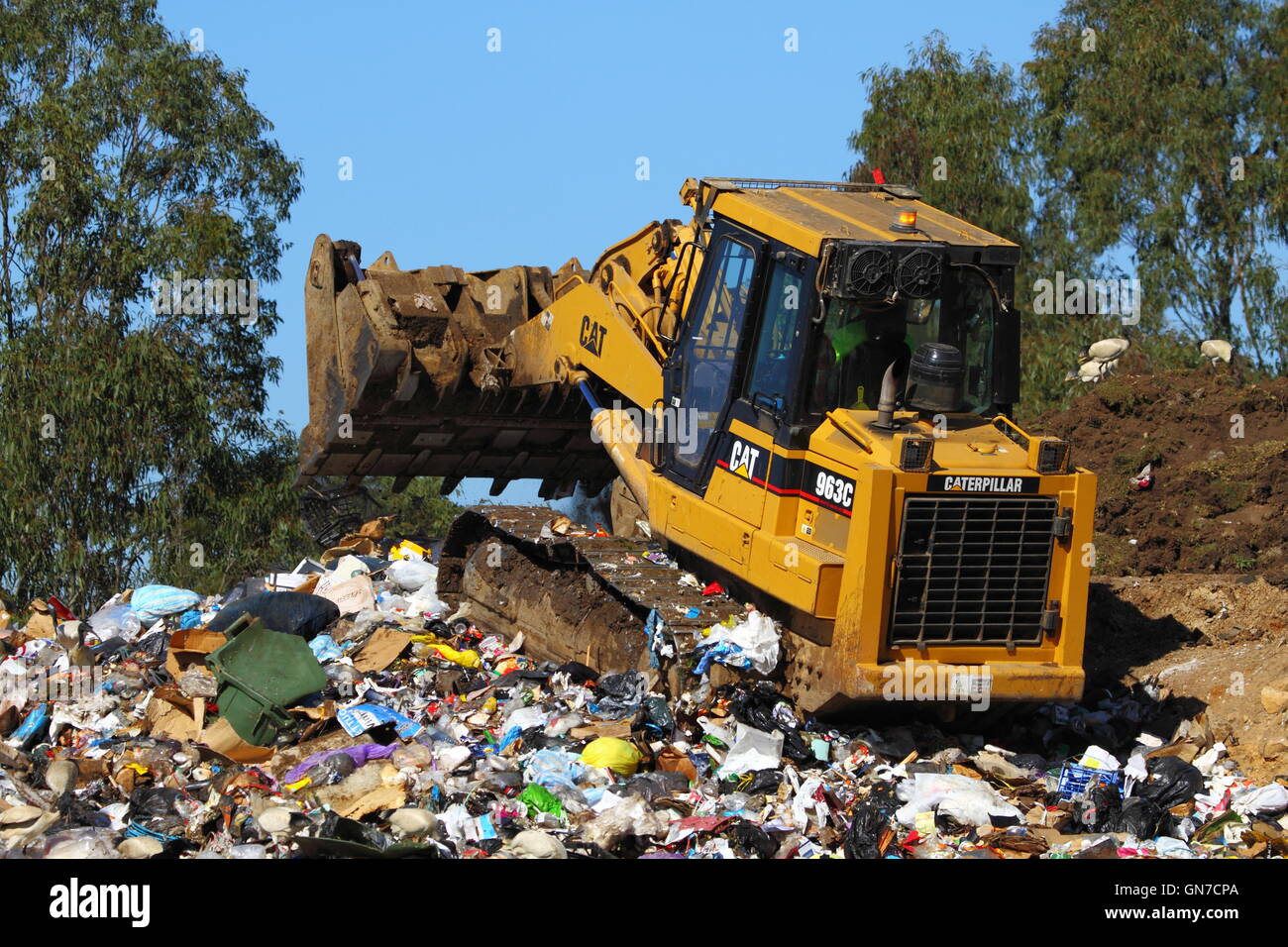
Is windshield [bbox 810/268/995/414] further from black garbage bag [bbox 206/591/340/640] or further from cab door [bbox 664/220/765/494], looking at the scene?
black garbage bag [bbox 206/591/340/640]

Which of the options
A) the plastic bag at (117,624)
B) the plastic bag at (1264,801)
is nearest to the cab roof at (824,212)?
the plastic bag at (1264,801)

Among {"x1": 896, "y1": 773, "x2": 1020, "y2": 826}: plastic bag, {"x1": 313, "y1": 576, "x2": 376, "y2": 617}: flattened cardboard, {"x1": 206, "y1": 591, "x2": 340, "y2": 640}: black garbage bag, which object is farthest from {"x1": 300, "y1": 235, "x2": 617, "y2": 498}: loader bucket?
{"x1": 896, "y1": 773, "x2": 1020, "y2": 826}: plastic bag

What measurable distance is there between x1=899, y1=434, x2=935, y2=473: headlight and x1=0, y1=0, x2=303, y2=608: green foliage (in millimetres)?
13740

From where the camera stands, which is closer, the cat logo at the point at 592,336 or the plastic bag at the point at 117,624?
the cat logo at the point at 592,336

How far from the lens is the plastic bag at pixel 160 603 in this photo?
38.6ft

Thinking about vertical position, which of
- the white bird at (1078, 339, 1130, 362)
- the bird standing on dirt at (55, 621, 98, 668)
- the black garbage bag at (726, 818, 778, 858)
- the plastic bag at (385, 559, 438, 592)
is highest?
A: the white bird at (1078, 339, 1130, 362)

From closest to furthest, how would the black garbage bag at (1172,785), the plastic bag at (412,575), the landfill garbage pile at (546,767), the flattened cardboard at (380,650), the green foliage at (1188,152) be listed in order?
the landfill garbage pile at (546,767) → the black garbage bag at (1172,785) → the flattened cardboard at (380,650) → the plastic bag at (412,575) → the green foliage at (1188,152)

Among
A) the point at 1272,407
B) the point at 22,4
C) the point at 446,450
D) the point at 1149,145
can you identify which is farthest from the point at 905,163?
the point at 446,450

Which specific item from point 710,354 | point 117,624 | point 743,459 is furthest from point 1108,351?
point 117,624

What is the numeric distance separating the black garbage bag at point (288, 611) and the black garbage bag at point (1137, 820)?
17.2ft

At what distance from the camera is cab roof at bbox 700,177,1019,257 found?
8.54 metres

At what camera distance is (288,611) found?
10992mm

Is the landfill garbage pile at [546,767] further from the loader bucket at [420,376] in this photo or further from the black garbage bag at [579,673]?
the loader bucket at [420,376]

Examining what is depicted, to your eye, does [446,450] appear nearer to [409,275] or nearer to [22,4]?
[409,275]
